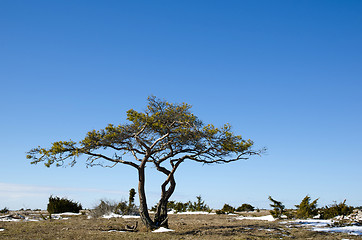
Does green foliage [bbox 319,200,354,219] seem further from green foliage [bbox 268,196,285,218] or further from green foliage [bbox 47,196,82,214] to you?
green foliage [bbox 47,196,82,214]

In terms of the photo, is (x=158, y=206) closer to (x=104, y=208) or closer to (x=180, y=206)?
(x=104, y=208)

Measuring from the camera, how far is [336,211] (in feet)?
70.0

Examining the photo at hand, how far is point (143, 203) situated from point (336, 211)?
12725 millimetres

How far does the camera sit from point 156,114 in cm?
1633

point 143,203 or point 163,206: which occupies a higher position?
point 143,203

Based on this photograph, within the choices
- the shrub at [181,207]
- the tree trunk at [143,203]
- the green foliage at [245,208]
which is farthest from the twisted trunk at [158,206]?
the green foliage at [245,208]

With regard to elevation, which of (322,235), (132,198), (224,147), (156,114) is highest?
(156,114)

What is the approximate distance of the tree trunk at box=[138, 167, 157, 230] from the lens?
16.5m

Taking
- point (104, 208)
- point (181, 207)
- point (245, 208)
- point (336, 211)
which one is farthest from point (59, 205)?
point (336, 211)

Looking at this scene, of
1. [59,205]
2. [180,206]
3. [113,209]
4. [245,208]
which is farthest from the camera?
[245,208]

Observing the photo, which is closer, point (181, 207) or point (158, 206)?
point (158, 206)

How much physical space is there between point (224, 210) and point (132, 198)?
8.38 metres

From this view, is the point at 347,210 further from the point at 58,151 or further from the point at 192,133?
the point at 58,151

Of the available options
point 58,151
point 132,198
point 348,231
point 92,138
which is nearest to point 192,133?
point 92,138
